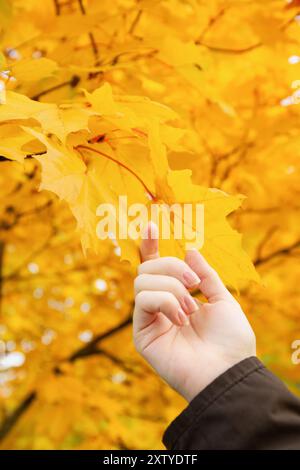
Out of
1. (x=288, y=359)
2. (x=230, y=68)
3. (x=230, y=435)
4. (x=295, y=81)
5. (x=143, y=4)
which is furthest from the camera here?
(x=288, y=359)

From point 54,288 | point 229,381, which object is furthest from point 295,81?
point 54,288

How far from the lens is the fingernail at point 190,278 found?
2.17 feet

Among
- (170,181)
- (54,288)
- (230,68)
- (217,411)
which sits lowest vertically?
(54,288)

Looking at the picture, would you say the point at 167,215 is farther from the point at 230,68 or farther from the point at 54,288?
the point at 54,288

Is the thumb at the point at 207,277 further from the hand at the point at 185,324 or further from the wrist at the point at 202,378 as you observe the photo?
the wrist at the point at 202,378

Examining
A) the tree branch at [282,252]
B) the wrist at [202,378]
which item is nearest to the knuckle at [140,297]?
the wrist at [202,378]

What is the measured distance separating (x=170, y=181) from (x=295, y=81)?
0.94 meters

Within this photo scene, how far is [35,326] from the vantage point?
237 centimetres

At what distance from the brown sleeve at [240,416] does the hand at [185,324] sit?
40 mm

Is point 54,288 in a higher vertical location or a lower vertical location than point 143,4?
lower

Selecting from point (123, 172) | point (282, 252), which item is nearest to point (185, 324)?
point (123, 172)

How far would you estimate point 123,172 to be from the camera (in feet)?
2.57

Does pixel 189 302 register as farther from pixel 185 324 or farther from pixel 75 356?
pixel 75 356

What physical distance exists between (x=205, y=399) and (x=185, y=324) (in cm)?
10
